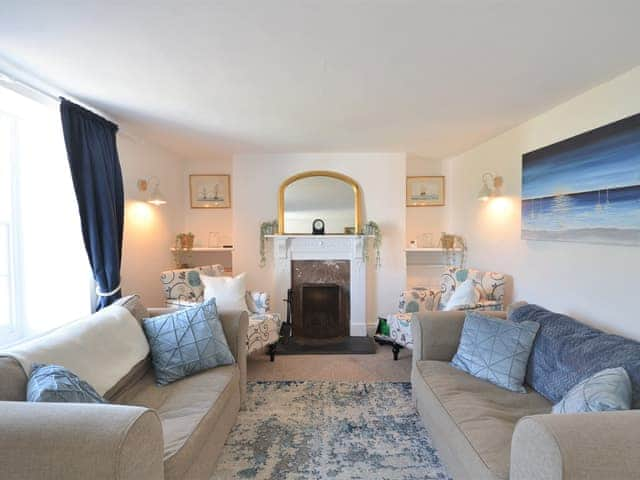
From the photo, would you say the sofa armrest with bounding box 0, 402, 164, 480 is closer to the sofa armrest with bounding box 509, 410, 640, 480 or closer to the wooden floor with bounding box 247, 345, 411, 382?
the sofa armrest with bounding box 509, 410, 640, 480

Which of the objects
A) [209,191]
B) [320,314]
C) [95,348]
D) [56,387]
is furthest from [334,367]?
[209,191]

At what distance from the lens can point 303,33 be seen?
1548 millimetres

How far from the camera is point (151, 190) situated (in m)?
3.46

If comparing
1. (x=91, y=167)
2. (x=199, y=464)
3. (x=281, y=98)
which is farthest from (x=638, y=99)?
(x=91, y=167)

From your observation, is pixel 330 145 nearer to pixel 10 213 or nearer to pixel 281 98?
pixel 281 98

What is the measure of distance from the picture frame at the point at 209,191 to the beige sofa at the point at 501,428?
3.12m

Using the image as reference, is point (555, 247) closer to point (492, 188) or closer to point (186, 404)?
point (492, 188)

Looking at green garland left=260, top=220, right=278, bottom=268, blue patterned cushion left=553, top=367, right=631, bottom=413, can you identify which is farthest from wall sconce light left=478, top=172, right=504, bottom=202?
green garland left=260, top=220, right=278, bottom=268

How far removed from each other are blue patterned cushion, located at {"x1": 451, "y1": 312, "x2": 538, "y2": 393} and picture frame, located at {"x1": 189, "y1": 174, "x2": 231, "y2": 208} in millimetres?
3370

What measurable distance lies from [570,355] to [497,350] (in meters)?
0.35

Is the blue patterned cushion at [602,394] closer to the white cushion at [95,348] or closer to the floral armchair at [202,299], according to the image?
the white cushion at [95,348]

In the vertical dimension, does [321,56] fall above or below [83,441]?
above

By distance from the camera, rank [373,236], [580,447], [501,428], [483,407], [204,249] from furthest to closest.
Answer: [204,249] < [373,236] < [483,407] < [501,428] < [580,447]

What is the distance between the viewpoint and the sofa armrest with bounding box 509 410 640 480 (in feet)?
3.01
